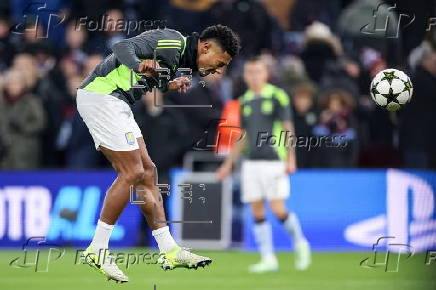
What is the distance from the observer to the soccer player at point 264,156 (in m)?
15.4

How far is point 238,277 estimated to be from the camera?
14281 mm

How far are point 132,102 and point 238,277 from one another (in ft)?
14.4

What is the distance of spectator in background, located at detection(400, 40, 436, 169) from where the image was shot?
16234mm

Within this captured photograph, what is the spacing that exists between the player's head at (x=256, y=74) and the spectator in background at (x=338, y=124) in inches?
49.4

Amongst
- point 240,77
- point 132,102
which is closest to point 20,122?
point 240,77

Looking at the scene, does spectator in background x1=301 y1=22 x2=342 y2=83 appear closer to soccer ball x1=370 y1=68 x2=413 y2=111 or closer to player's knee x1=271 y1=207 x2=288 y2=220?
player's knee x1=271 y1=207 x2=288 y2=220

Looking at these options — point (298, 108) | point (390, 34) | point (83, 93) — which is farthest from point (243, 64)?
point (83, 93)

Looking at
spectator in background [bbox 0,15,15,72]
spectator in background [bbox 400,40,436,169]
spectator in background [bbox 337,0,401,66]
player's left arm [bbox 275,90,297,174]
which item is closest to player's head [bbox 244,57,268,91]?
player's left arm [bbox 275,90,297,174]

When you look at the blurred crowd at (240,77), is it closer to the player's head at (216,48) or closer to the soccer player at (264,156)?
the soccer player at (264,156)

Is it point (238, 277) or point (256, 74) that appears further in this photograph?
point (256, 74)

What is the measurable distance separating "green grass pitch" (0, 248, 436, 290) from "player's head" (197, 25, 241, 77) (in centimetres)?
330

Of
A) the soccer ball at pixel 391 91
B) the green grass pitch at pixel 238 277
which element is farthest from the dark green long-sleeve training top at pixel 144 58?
the green grass pitch at pixel 238 277

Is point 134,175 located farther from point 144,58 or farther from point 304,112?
point 304,112

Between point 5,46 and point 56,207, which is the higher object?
point 5,46
